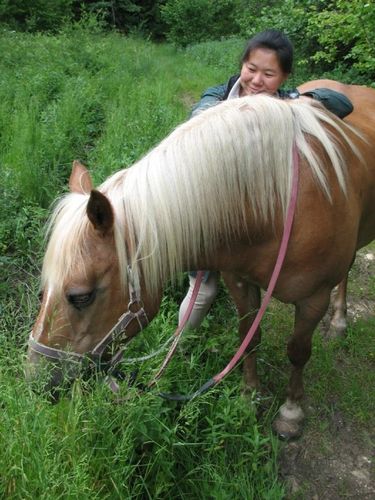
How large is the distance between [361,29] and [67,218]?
5036 millimetres

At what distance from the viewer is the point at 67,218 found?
1.56m

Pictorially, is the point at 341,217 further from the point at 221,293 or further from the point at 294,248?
the point at 221,293

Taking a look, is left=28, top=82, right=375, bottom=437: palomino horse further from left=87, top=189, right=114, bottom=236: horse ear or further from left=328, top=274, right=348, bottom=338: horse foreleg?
left=328, top=274, right=348, bottom=338: horse foreleg

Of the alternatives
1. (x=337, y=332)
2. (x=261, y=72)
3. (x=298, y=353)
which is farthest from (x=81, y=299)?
(x=337, y=332)

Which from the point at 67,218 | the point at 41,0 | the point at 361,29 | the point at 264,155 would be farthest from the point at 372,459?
the point at 41,0

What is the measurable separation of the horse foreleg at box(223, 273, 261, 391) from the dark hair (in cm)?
109

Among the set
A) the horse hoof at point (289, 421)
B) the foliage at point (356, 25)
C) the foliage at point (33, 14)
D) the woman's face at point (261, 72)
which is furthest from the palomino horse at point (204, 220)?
the foliage at point (33, 14)

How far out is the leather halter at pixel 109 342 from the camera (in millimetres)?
1590

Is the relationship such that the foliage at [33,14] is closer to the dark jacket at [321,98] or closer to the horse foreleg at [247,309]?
the dark jacket at [321,98]

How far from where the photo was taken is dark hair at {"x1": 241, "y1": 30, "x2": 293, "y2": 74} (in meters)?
2.21

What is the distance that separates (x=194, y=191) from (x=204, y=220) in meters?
0.12

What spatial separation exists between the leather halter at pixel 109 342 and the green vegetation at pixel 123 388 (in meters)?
0.12

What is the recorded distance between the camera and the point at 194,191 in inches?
63.9

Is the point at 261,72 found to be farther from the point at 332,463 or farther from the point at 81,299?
the point at 332,463
